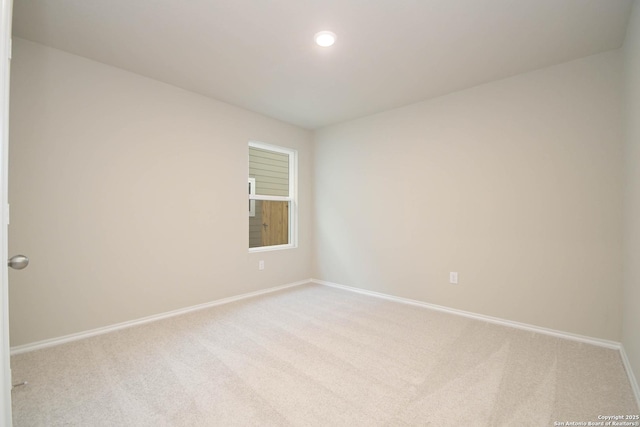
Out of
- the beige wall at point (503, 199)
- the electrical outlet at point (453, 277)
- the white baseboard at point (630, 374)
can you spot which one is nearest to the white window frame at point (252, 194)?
the beige wall at point (503, 199)

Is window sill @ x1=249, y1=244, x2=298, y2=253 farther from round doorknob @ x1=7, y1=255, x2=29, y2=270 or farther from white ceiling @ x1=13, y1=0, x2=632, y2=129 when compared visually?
round doorknob @ x1=7, y1=255, x2=29, y2=270

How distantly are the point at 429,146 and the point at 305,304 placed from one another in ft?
7.76

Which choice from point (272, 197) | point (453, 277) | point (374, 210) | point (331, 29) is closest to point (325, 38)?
point (331, 29)

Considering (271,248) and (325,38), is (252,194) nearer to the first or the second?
(271,248)

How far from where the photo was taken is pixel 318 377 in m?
1.94

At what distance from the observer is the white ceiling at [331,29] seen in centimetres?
192

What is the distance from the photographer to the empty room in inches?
71.5

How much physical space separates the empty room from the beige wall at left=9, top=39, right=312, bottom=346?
2cm

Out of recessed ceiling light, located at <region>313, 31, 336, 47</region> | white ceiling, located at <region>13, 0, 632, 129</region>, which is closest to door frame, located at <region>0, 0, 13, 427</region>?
white ceiling, located at <region>13, 0, 632, 129</region>

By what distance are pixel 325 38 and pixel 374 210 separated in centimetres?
222

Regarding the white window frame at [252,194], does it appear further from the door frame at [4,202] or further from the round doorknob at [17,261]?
the door frame at [4,202]

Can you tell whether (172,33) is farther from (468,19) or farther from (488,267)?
(488,267)

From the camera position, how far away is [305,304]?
346 centimetres

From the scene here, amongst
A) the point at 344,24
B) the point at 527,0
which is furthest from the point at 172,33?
the point at 527,0
